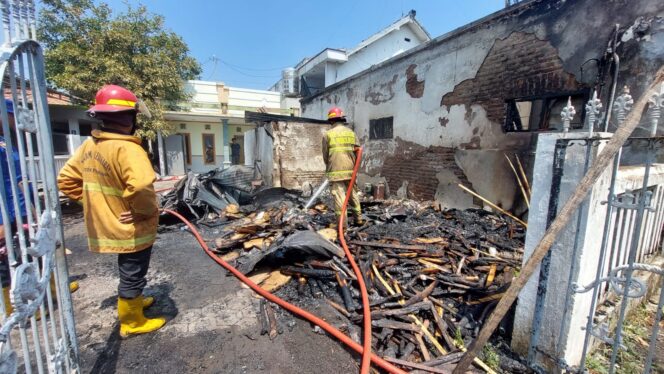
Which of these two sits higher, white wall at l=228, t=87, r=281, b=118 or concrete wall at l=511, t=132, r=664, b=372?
white wall at l=228, t=87, r=281, b=118

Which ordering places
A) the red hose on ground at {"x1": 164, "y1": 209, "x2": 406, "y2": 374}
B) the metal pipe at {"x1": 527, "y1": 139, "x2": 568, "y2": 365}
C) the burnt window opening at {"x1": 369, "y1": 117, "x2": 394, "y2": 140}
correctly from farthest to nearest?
1. the burnt window opening at {"x1": 369, "y1": 117, "x2": 394, "y2": 140}
2. the red hose on ground at {"x1": 164, "y1": 209, "x2": 406, "y2": 374}
3. the metal pipe at {"x1": 527, "y1": 139, "x2": 568, "y2": 365}

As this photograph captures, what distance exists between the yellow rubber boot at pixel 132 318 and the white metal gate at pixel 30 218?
639 millimetres

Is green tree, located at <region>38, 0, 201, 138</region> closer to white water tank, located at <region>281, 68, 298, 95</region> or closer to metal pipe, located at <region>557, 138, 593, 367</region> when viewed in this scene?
white water tank, located at <region>281, 68, 298, 95</region>

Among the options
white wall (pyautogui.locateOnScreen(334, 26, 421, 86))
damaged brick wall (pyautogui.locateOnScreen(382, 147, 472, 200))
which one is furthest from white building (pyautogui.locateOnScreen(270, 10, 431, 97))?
damaged brick wall (pyautogui.locateOnScreen(382, 147, 472, 200))

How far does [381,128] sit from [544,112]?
4.09 metres

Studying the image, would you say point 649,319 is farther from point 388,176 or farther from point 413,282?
point 388,176

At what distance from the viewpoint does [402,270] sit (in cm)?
334

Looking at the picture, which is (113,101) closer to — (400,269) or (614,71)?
(400,269)

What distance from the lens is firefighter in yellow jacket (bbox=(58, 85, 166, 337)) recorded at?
2.05 meters

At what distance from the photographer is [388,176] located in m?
7.89


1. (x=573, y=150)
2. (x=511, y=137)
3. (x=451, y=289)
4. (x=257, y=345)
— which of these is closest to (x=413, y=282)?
(x=451, y=289)

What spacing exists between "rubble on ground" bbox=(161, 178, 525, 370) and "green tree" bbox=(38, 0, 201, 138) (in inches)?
399

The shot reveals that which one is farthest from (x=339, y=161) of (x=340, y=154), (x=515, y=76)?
(x=515, y=76)

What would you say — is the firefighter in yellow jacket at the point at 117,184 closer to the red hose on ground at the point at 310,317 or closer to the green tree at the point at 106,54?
the red hose on ground at the point at 310,317
